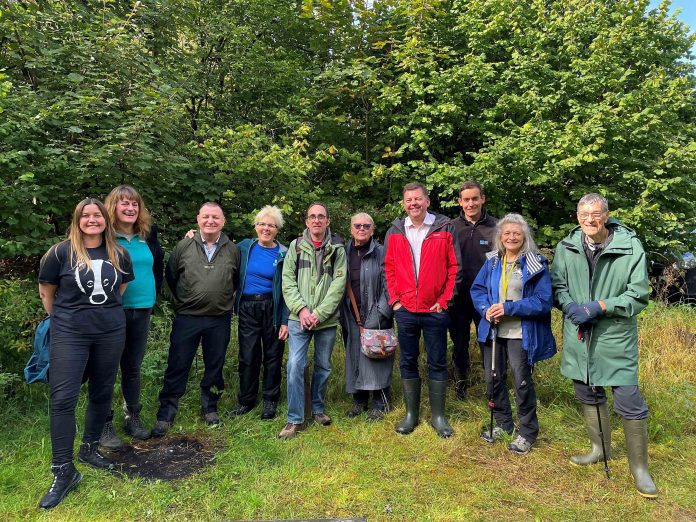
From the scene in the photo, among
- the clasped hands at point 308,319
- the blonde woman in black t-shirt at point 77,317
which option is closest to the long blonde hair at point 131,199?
the blonde woman in black t-shirt at point 77,317

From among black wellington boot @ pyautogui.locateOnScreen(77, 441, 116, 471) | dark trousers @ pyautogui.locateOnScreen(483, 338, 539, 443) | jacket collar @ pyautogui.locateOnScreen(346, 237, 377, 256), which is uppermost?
jacket collar @ pyautogui.locateOnScreen(346, 237, 377, 256)

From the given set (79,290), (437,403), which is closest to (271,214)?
(79,290)

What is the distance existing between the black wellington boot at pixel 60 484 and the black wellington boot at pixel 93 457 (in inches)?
8.7

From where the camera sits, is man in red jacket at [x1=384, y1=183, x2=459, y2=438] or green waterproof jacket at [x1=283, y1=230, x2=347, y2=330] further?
green waterproof jacket at [x1=283, y1=230, x2=347, y2=330]

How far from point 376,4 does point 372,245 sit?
5.76 meters

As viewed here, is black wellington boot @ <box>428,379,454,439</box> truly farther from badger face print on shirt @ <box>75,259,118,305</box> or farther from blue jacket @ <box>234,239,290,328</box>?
badger face print on shirt @ <box>75,259,118,305</box>

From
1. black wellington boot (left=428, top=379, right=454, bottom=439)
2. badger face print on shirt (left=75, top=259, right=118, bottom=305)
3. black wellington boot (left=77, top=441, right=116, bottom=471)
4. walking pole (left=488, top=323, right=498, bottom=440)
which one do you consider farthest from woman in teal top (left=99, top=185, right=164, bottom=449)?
walking pole (left=488, top=323, right=498, bottom=440)

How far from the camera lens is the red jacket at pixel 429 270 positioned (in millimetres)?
3902

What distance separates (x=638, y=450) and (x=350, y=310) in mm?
2442

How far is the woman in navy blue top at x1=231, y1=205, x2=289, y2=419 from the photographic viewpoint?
13.8 feet

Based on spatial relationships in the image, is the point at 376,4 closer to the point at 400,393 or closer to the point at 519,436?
the point at 400,393

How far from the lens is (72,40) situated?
5.07m

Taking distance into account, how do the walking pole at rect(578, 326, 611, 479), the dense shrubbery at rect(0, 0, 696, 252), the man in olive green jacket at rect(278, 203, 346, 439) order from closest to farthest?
the walking pole at rect(578, 326, 611, 479) → the man in olive green jacket at rect(278, 203, 346, 439) → the dense shrubbery at rect(0, 0, 696, 252)

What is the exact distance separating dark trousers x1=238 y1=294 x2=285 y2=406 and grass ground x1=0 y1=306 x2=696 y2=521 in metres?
0.24
